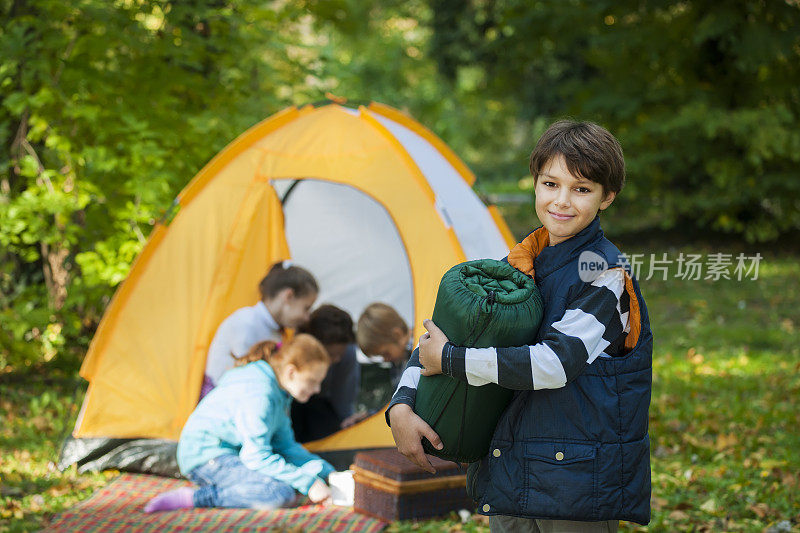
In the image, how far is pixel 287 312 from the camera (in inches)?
177

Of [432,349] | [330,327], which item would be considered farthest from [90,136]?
[432,349]

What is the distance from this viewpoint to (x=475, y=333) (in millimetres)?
1856

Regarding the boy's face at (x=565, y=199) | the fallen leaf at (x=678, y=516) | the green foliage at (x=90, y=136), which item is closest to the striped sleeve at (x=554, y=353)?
the boy's face at (x=565, y=199)

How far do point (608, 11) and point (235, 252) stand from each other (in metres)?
7.05

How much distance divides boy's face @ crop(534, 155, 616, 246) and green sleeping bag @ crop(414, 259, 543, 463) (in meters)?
0.14

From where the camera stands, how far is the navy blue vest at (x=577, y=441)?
6.16ft

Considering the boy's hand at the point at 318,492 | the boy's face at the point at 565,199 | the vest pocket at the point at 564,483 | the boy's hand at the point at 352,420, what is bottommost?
the boy's hand at the point at 318,492

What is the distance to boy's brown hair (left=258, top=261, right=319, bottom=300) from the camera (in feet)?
14.8

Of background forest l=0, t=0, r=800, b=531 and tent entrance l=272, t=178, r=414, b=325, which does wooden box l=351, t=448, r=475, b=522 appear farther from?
tent entrance l=272, t=178, r=414, b=325

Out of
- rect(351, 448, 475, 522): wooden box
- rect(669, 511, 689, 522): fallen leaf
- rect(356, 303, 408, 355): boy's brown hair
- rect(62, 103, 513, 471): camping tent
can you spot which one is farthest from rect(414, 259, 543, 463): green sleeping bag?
rect(356, 303, 408, 355): boy's brown hair

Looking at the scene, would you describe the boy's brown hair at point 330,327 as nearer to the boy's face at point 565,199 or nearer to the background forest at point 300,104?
the background forest at point 300,104

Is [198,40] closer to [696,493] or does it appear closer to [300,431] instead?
[300,431]

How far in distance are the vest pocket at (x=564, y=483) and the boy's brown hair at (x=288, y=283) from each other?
9.04 ft

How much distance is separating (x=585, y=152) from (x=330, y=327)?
9.76 ft
